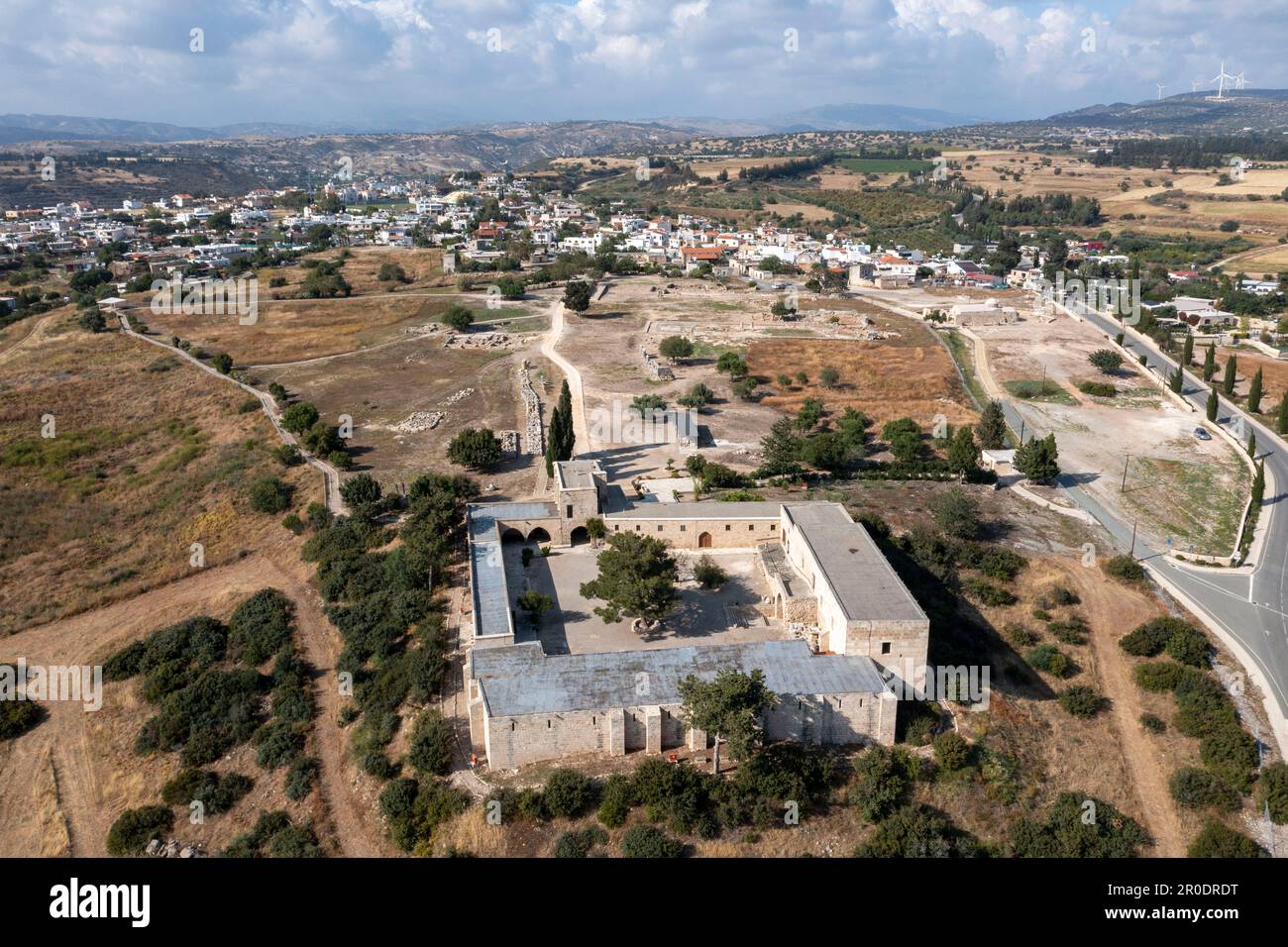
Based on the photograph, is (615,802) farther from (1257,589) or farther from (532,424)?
(532,424)

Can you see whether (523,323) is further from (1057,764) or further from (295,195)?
(295,195)

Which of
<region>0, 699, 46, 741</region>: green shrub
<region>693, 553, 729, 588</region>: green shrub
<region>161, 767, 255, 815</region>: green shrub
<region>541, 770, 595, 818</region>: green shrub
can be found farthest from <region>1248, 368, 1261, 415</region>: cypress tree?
<region>0, 699, 46, 741</region>: green shrub

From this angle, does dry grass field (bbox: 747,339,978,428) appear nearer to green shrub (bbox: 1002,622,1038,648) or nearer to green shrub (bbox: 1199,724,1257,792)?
green shrub (bbox: 1002,622,1038,648)

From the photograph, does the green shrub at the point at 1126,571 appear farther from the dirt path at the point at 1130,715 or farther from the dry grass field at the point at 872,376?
the dry grass field at the point at 872,376

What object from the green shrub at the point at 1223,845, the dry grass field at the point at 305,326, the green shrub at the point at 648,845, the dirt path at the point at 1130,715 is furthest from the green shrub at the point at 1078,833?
the dry grass field at the point at 305,326

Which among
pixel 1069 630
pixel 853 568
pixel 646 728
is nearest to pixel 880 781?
pixel 646 728
